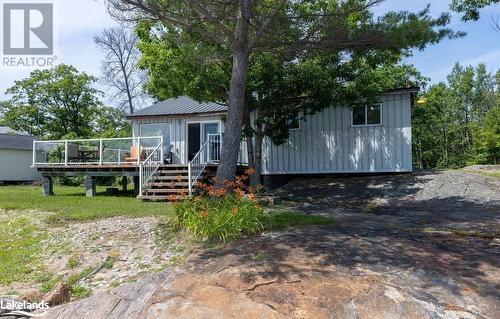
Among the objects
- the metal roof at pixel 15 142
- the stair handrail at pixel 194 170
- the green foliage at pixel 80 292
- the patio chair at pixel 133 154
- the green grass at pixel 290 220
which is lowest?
the green foliage at pixel 80 292

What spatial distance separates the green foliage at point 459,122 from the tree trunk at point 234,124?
24159mm

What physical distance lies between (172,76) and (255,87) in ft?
7.81

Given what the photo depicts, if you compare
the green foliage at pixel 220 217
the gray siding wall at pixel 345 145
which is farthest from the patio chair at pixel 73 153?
the green foliage at pixel 220 217

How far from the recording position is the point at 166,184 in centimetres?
1202

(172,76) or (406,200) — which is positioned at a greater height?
(172,76)

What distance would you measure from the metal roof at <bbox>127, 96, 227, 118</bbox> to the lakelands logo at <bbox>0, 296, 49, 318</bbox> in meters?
12.4

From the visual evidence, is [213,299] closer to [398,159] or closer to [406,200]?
[406,200]

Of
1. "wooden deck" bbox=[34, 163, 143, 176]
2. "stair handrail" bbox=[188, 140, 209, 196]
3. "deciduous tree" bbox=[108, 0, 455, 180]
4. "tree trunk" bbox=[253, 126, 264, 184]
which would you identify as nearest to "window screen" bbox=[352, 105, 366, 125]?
"tree trunk" bbox=[253, 126, 264, 184]

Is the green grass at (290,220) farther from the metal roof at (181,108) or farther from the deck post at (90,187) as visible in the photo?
the metal roof at (181,108)

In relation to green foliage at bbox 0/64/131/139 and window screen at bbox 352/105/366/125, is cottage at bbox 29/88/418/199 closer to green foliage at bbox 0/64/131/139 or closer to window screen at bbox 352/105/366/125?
window screen at bbox 352/105/366/125

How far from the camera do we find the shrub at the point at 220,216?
6.27 metres

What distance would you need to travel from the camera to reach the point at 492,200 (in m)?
10.7

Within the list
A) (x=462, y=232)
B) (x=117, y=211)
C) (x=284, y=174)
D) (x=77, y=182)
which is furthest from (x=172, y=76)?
(x=77, y=182)

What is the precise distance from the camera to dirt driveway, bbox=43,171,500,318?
3.93 meters
